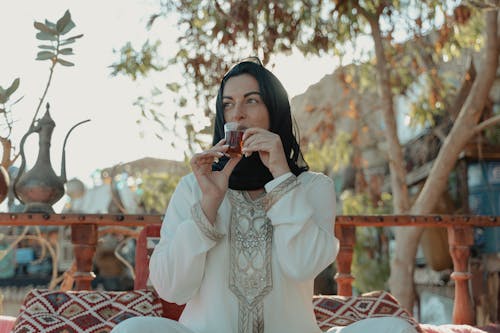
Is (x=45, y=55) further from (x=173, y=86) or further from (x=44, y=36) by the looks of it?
(x=173, y=86)

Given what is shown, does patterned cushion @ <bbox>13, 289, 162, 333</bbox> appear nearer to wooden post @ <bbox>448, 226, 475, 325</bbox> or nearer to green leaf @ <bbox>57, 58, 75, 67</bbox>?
green leaf @ <bbox>57, 58, 75, 67</bbox>

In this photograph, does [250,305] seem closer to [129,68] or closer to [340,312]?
[340,312]

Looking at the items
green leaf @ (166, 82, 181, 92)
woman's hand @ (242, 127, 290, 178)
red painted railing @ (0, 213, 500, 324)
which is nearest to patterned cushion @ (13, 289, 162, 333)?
red painted railing @ (0, 213, 500, 324)

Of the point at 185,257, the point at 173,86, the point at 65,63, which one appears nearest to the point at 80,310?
the point at 185,257

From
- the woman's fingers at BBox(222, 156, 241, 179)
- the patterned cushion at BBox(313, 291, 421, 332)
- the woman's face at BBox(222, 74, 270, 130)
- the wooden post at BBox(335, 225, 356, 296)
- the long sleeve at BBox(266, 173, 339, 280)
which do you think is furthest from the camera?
the wooden post at BBox(335, 225, 356, 296)

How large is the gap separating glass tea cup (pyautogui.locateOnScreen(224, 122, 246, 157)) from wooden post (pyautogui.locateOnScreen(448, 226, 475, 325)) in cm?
199

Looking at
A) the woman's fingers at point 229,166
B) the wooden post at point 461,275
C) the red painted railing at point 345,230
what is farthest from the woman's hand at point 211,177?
the wooden post at point 461,275

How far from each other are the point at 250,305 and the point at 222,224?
0.91ft

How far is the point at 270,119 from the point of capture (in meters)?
2.33

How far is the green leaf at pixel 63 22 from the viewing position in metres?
3.79

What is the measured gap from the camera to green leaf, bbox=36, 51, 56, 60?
3.83 metres

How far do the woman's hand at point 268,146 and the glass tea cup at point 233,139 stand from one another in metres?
0.02

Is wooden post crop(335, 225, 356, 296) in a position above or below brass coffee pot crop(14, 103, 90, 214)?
below

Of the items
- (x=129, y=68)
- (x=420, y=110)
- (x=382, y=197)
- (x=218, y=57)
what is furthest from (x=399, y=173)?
(x=382, y=197)
